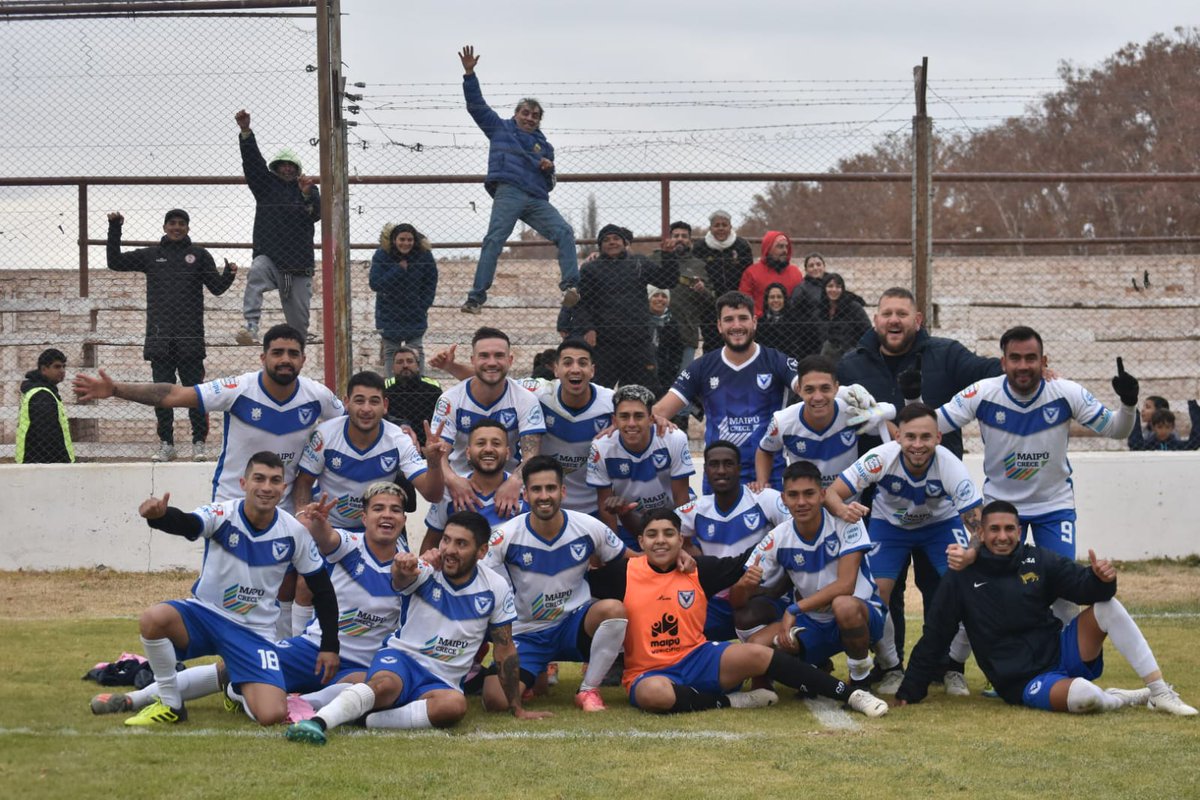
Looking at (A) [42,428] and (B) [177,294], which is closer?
(B) [177,294]

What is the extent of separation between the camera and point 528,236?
1409cm

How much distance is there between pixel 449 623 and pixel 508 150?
544cm

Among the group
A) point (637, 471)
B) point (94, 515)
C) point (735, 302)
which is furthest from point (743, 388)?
point (94, 515)

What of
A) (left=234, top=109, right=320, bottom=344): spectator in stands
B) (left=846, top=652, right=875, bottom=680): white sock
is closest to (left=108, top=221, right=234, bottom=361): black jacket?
(left=234, top=109, right=320, bottom=344): spectator in stands

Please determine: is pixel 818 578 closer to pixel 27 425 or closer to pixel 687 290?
pixel 687 290

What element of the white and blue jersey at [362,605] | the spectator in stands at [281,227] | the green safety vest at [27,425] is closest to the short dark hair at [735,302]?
the white and blue jersey at [362,605]

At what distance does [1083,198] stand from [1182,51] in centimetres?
586

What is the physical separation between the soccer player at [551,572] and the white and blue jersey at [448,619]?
399 millimetres

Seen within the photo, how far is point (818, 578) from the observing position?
8.11m

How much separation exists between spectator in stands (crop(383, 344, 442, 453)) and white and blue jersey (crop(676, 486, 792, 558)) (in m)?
3.01

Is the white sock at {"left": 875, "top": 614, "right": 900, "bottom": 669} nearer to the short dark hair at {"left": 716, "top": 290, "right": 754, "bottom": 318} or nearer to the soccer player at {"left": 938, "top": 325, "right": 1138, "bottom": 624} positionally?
the soccer player at {"left": 938, "top": 325, "right": 1138, "bottom": 624}

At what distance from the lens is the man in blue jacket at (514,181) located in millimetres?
11883

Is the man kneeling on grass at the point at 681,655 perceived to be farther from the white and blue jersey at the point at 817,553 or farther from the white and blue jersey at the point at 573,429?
the white and blue jersey at the point at 573,429

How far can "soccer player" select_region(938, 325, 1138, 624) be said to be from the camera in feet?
27.9
